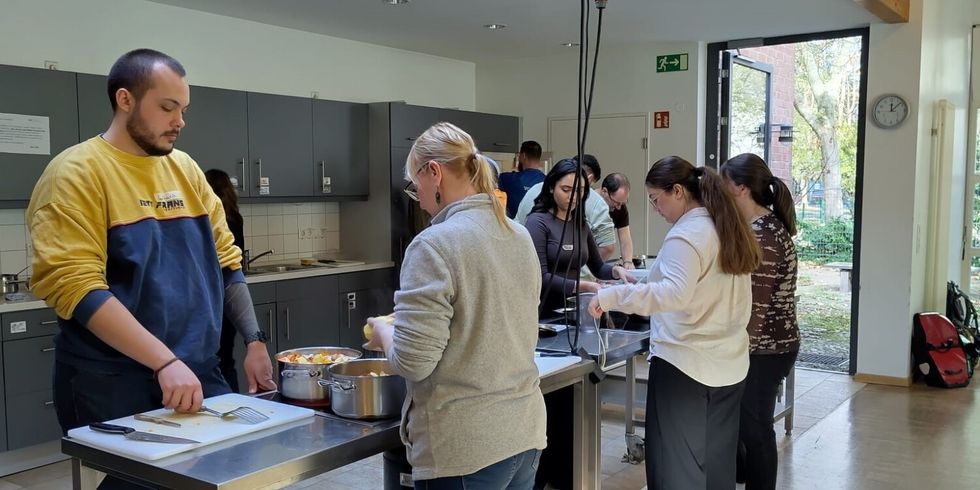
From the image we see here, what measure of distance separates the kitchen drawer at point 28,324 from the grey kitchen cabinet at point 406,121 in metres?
2.55

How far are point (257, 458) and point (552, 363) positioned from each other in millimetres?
1029

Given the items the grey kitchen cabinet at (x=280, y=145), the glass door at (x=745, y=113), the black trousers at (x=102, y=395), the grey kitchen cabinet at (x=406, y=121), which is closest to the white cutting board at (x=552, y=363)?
the black trousers at (x=102, y=395)

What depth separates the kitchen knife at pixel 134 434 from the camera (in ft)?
5.54

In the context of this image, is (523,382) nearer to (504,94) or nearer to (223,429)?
A: (223,429)

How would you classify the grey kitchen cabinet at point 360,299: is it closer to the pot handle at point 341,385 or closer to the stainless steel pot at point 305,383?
the stainless steel pot at point 305,383

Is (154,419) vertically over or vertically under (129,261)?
under

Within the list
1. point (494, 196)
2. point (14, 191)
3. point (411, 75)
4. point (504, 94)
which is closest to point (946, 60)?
point (504, 94)

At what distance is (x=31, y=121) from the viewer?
13.7 feet

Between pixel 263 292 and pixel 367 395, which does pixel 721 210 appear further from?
pixel 263 292

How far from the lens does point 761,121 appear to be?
6680 millimetres

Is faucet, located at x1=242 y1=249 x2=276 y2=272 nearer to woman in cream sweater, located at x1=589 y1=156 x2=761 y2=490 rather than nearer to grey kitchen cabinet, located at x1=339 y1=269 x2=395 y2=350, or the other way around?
grey kitchen cabinet, located at x1=339 y1=269 x2=395 y2=350

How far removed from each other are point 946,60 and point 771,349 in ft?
14.6

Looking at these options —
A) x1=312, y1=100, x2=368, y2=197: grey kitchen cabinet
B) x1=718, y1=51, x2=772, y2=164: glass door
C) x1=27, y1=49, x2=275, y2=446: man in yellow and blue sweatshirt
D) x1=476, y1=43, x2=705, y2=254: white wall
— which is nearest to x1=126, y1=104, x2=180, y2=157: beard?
x1=27, y1=49, x2=275, y2=446: man in yellow and blue sweatshirt

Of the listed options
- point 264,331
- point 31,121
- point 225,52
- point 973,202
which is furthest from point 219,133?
point 973,202
